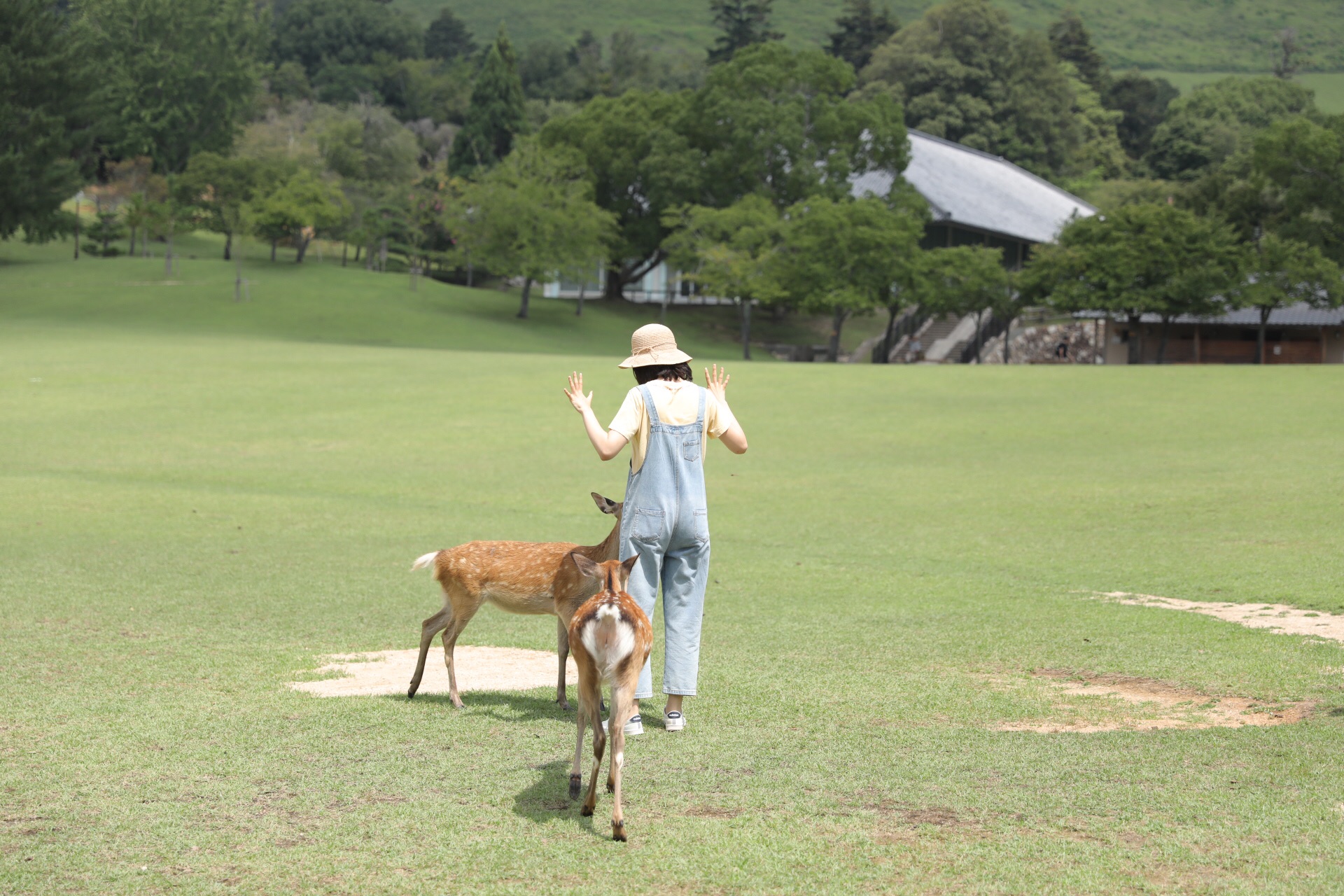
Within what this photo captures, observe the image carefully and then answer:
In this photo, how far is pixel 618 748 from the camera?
556 centimetres

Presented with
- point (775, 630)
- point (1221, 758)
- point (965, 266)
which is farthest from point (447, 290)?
point (1221, 758)

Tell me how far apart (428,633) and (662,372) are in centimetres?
243

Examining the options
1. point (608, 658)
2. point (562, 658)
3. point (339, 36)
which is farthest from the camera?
point (339, 36)

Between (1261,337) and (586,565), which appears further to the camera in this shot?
(1261,337)

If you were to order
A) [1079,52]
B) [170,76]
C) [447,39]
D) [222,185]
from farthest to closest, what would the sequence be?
[447,39] < [1079,52] < [170,76] < [222,185]

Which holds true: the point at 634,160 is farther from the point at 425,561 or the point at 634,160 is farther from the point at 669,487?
the point at 669,487

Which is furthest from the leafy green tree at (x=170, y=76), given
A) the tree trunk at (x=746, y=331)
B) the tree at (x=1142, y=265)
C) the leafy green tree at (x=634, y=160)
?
the tree at (x=1142, y=265)

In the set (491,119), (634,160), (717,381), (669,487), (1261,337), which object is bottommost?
(669,487)

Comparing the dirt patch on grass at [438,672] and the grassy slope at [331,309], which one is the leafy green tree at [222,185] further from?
the dirt patch on grass at [438,672]

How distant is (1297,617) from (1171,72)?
195668mm

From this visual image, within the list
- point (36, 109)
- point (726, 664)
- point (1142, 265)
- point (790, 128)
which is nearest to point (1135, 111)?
point (790, 128)

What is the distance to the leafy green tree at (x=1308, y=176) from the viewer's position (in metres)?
61.2

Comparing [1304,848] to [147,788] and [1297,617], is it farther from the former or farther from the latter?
[1297,617]

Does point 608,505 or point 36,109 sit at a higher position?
point 36,109
